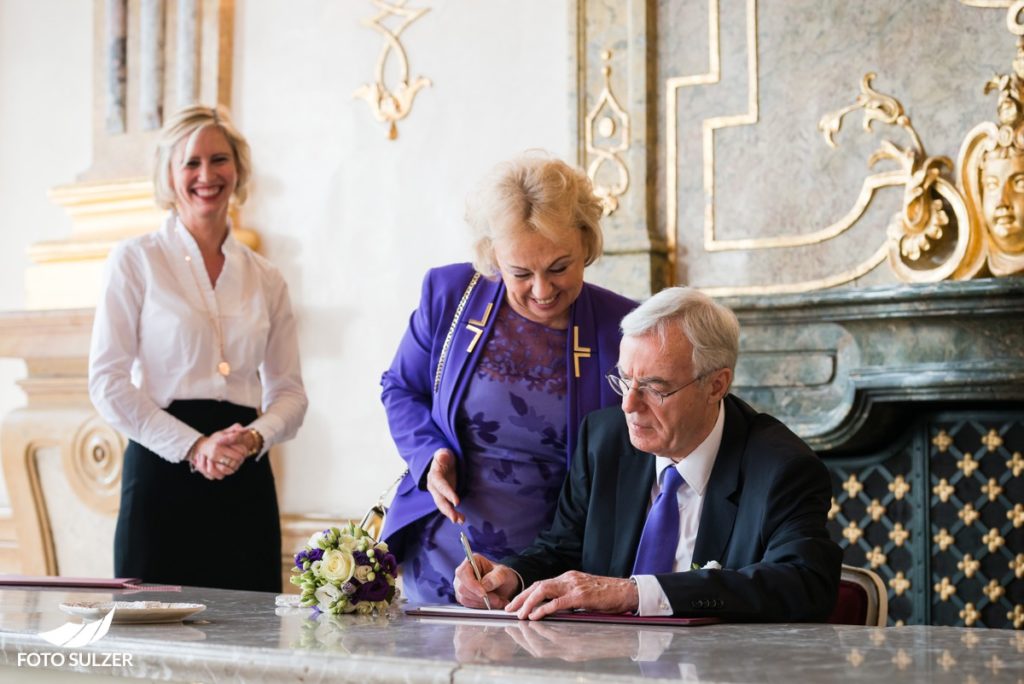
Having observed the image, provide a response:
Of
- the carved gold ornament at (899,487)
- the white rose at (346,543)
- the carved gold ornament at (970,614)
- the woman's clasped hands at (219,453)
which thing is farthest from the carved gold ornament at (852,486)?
the white rose at (346,543)

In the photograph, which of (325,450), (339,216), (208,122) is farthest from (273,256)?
(208,122)

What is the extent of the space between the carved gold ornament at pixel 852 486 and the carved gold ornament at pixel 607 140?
50.6 inches

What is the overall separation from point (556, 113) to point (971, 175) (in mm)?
1623

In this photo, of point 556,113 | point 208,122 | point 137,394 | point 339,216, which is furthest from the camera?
point 339,216

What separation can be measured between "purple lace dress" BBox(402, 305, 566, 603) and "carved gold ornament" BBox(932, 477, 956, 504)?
2061 millimetres

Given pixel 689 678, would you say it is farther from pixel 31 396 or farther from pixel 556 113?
pixel 31 396

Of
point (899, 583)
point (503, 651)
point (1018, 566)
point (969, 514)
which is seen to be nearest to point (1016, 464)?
point (969, 514)

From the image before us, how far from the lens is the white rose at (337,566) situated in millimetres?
2348

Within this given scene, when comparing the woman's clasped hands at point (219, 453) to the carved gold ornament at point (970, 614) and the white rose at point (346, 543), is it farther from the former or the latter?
the carved gold ornament at point (970, 614)

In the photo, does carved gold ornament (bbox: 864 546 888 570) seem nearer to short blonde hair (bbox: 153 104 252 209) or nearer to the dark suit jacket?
the dark suit jacket

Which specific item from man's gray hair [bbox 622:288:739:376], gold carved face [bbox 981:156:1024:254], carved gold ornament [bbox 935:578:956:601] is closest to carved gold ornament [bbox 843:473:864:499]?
carved gold ornament [bbox 935:578:956:601]

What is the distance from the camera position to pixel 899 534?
15.0 feet

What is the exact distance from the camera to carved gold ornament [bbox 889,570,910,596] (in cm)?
457

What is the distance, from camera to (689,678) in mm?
1565
